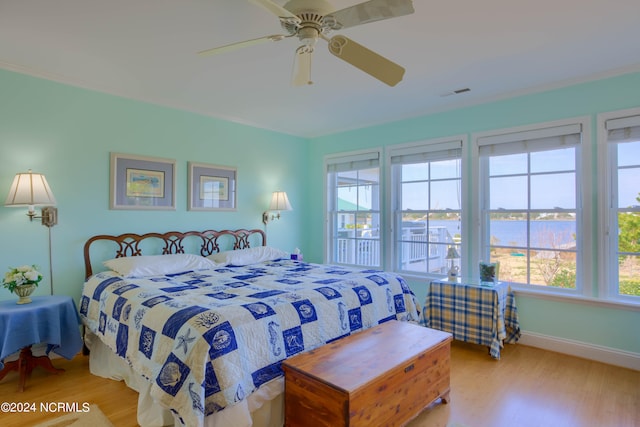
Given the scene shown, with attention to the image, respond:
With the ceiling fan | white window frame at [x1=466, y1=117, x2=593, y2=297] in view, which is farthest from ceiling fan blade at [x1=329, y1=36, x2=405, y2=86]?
white window frame at [x1=466, y1=117, x2=593, y2=297]

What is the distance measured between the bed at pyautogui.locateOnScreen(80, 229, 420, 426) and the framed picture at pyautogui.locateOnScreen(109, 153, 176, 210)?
35 cm

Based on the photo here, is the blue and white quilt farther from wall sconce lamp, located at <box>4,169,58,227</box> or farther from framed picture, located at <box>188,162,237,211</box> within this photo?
framed picture, located at <box>188,162,237,211</box>

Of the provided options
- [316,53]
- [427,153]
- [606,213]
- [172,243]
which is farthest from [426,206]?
[172,243]

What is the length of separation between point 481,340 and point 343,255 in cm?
223

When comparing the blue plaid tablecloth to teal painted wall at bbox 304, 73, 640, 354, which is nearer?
teal painted wall at bbox 304, 73, 640, 354

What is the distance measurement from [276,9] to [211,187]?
284 centimetres

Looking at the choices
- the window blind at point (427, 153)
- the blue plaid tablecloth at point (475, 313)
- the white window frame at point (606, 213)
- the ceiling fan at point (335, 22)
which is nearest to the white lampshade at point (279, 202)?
the window blind at point (427, 153)

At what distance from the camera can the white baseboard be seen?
285cm

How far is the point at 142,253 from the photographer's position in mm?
3525

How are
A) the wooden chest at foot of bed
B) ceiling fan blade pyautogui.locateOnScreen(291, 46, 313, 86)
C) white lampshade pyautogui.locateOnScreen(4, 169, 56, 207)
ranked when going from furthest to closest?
white lampshade pyautogui.locateOnScreen(4, 169, 56, 207) → ceiling fan blade pyautogui.locateOnScreen(291, 46, 313, 86) → the wooden chest at foot of bed

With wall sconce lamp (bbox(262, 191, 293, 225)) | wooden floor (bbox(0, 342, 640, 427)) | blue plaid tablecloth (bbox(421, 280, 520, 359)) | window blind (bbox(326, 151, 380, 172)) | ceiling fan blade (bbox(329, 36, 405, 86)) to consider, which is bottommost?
Result: wooden floor (bbox(0, 342, 640, 427))

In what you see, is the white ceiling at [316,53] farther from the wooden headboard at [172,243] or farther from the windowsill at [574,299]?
the windowsill at [574,299]

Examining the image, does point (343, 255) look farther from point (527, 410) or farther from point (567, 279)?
point (527, 410)

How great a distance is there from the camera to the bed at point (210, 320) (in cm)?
171
